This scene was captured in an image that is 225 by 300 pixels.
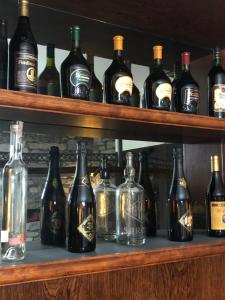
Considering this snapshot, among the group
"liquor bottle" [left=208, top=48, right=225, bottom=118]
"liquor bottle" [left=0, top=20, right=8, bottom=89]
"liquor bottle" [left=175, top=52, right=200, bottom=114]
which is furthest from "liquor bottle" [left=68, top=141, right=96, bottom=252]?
"liquor bottle" [left=208, top=48, right=225, bottom=118]

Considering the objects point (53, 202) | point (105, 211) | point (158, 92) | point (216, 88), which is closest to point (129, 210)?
point (105, 211)

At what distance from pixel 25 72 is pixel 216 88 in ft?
1.99

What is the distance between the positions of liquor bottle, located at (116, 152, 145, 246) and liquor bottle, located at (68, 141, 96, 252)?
11 centimetres

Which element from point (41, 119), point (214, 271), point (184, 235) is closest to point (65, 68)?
point (41, 119)

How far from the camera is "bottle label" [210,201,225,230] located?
3.67 feet

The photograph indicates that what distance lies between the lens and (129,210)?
1.05 meters

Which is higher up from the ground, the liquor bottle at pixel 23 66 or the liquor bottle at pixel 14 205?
the liquor bottle at pixel 23 66

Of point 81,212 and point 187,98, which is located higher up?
point 187,98

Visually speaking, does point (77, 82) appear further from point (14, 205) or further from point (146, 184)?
point (146, 184)

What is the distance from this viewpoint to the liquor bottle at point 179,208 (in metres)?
1.07

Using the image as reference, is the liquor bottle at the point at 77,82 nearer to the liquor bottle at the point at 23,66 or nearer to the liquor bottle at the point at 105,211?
the liquor bottle at the point at 23,66

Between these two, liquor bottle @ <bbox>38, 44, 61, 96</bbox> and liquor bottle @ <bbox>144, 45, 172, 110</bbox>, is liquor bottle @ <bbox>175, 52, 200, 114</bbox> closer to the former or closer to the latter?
liquor bottle @ <bbox>144, 45, 172, 110</bbox>

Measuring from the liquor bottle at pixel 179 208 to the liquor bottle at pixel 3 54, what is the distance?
533 mm

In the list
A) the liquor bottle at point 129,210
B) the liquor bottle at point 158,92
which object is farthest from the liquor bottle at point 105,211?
the liquor bottle at point 158,92
